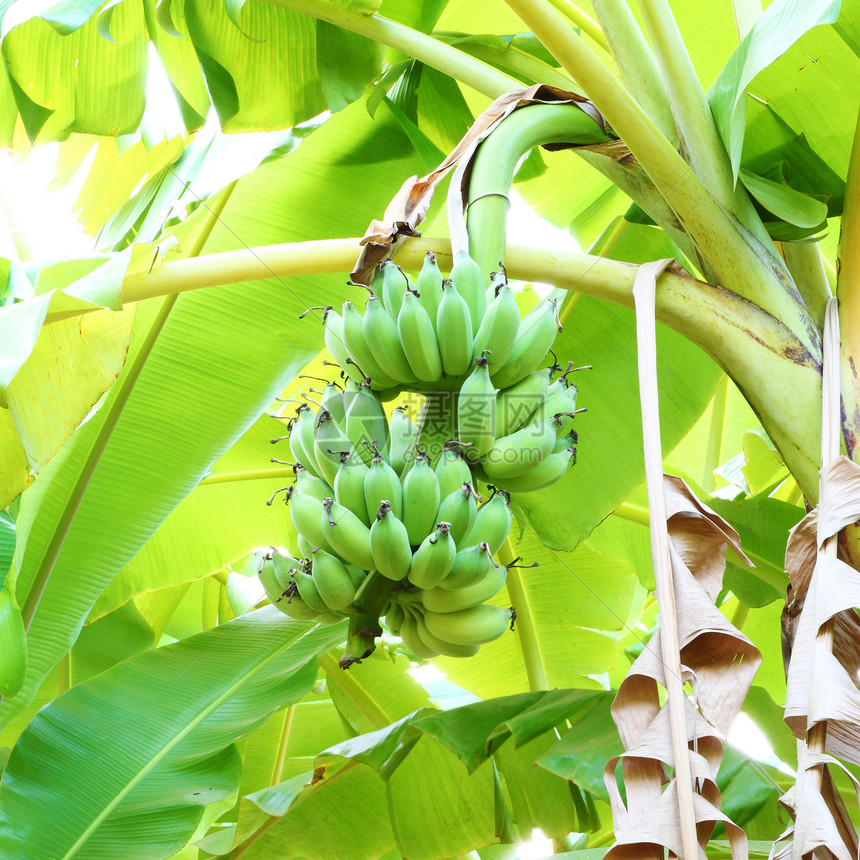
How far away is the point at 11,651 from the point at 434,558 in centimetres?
59

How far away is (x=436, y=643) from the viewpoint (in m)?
0.81

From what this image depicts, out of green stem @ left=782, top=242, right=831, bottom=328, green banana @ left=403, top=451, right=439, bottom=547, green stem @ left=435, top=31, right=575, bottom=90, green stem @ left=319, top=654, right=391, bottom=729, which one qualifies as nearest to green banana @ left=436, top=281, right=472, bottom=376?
green banana @ left=403, top=451, right=439, bottom=547

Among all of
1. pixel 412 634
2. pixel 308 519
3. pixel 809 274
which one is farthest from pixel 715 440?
pixel 308 519

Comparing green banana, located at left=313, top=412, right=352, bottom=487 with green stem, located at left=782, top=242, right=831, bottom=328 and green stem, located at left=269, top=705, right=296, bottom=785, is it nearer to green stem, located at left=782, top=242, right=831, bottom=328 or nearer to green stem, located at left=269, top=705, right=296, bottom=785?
green stem, located at left=782, top=242, right=831, bottom=328

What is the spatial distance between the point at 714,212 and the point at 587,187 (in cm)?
64

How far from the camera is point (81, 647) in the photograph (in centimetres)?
153

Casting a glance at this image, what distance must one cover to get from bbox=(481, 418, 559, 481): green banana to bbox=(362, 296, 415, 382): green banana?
122mm

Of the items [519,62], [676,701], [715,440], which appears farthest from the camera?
[715,440]

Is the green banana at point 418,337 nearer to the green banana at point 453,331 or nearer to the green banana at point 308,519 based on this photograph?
the green banana at point 453,331

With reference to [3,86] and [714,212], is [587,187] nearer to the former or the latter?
[714,212]

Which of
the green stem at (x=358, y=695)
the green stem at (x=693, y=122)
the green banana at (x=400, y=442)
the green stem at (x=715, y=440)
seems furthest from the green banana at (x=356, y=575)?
the green stem at (x=715, y=440)

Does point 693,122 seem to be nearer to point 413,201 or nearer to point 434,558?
point 413,201

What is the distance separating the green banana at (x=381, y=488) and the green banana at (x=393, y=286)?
0.16 m

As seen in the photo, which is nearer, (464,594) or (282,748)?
(464,594)
